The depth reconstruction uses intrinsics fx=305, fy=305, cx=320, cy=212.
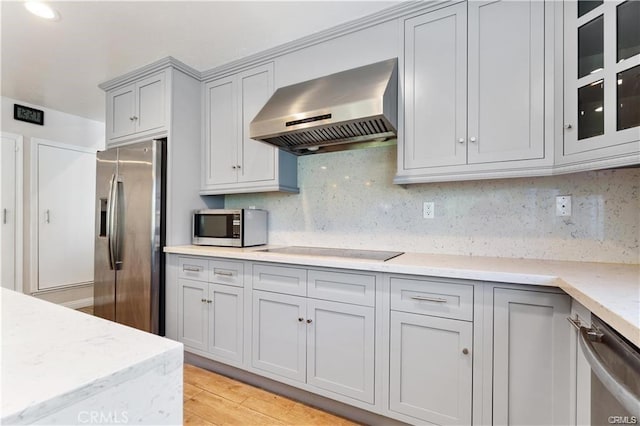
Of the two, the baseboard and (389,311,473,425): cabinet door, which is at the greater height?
(389,311,473,425): cabinet door

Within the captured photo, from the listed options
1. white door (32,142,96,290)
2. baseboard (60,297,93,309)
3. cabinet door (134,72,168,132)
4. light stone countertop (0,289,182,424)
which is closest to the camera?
light stone countertop (0,289,182,424)

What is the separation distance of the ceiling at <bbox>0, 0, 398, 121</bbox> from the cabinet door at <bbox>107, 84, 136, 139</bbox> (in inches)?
7.8

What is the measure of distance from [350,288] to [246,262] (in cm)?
76

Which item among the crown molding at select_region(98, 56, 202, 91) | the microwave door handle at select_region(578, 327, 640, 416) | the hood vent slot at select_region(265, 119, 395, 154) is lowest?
the microwave door handle at select_region(578, 327, 640, 416)

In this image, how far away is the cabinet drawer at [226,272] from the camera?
2.08m

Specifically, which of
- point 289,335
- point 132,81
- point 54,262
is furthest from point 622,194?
point 54,262

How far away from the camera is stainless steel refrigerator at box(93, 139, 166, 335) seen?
2.41 m

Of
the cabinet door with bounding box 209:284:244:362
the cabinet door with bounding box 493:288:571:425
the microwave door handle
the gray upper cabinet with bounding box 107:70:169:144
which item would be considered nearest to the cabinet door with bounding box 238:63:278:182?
the gray upper cabinet with bounding box 107:70:169:144

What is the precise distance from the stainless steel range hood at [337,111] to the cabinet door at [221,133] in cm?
50

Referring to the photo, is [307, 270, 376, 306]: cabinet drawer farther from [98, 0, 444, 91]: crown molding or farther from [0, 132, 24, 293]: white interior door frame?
[0, 132, 24, 293]: white interior door frame

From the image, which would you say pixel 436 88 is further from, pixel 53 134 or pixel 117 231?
pixel 53 134

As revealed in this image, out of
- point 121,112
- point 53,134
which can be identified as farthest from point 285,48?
point 53,134

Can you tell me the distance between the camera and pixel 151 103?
2.56 m

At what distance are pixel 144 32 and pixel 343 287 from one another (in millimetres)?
2236
